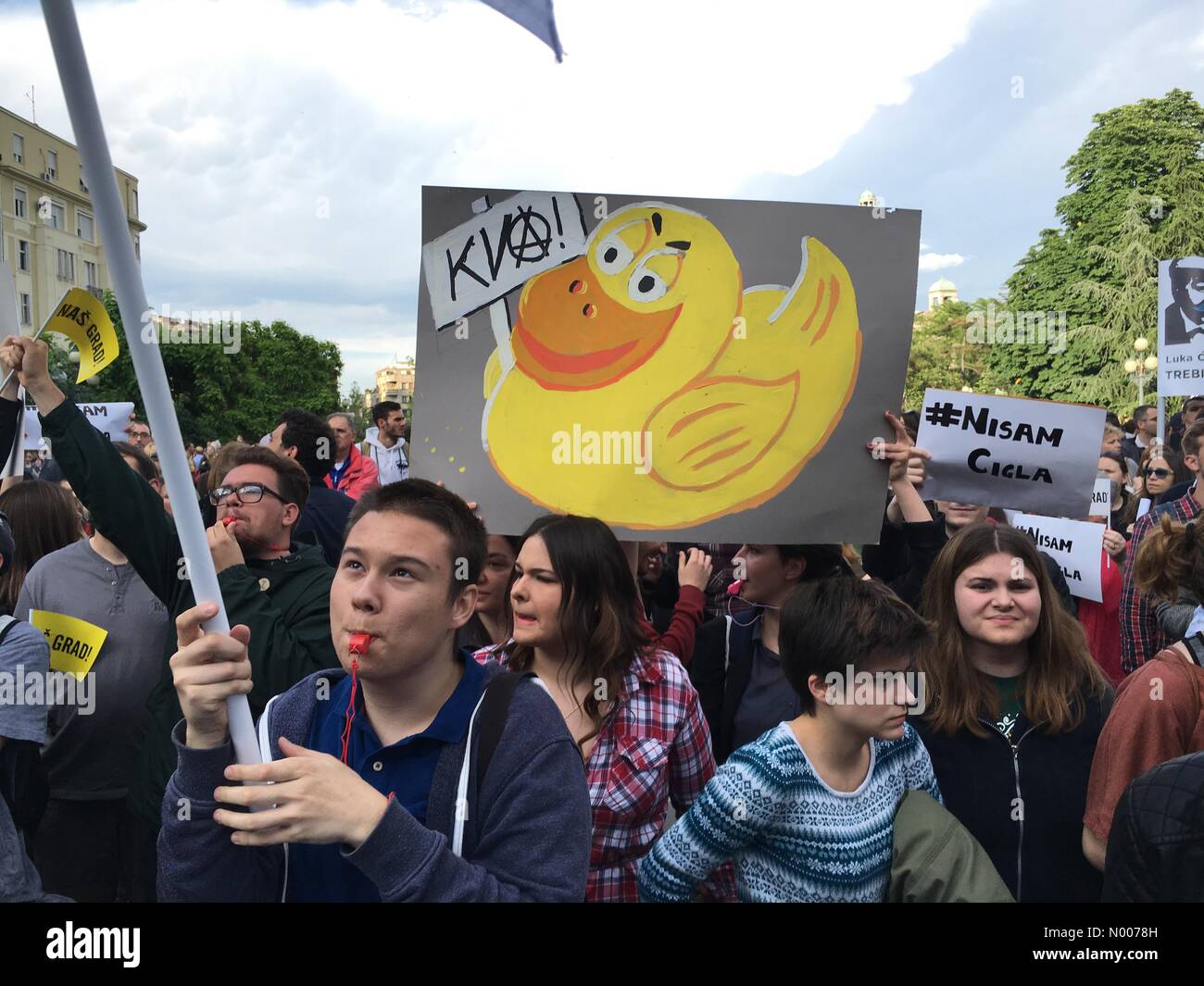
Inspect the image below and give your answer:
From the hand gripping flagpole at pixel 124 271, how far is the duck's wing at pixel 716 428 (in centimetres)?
230

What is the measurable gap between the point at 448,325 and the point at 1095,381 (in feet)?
117

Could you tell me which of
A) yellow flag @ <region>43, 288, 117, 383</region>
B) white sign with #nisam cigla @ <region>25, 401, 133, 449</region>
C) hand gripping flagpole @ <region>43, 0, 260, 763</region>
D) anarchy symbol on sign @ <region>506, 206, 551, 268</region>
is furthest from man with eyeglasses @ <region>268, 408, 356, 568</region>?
white sign with #nisam cigla @ <region>25, 401, 133, 449</region>

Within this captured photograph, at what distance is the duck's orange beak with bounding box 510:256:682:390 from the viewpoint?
3516mm

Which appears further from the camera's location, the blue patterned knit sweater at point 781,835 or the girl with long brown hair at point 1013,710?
the girl with long brown hair at point 1013,710

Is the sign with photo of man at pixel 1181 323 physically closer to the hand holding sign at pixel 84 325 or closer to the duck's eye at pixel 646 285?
the duck's eye at pixel 646 285

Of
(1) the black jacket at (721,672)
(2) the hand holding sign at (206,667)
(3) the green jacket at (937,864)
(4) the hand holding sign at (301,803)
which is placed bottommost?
(3) the green jacket at (937,864)

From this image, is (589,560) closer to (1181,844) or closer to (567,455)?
(567,455)

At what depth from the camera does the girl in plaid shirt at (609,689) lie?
2.65 m

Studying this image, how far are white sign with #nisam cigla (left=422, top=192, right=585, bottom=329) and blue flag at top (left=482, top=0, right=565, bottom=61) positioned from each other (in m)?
2.28

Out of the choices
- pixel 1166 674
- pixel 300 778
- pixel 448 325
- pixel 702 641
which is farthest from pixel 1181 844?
pixel 448 325

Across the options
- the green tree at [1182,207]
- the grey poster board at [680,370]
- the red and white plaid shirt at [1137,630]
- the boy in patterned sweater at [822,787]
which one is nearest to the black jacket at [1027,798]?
the boy in patterned sweater at [822,787]

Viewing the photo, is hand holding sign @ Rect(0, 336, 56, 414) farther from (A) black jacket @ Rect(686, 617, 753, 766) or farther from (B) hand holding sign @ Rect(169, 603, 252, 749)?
(A) black jacket @ Rect(686, 617, 753, 766)

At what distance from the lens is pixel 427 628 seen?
1806 mm

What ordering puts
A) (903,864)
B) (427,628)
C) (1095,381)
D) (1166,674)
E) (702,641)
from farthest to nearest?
(1095,381)
(702,641)
(1166,674)
(903,864)
(427,628)
